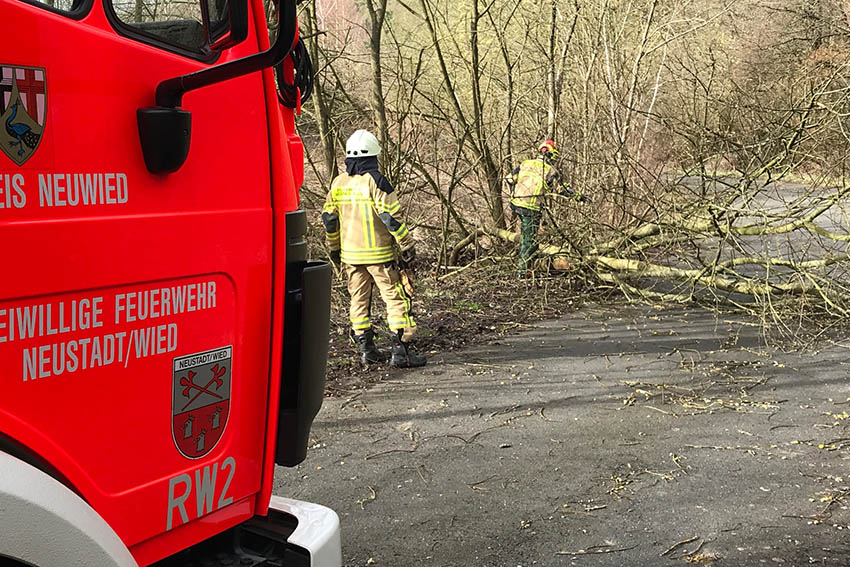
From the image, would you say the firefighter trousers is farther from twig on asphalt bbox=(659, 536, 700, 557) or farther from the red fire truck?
the red fire truck

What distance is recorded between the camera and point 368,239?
20.7ft

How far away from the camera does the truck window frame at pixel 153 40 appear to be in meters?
1.71

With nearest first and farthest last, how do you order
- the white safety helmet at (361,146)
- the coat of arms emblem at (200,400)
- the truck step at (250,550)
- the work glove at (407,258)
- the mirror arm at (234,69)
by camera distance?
1. the mirror arm at (234,69)
2. the coat of arms emblem at (200,400)
3. the truck step at (250,550)
4. the white safety helmet at (361,146)
5. the work glove at (407,258)

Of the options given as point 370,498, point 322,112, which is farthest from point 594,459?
point 322,112

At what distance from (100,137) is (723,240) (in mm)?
7086

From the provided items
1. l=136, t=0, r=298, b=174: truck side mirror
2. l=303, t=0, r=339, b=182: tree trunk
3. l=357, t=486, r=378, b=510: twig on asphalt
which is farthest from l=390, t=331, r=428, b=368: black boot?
l=136, t=0, r=298, b=174: truck side mirror

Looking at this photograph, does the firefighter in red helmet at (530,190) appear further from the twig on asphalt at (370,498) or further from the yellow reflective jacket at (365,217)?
the twig on asphalt at (370,498)

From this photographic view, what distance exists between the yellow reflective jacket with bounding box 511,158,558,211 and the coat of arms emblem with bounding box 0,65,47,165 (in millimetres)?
7777

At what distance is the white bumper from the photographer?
2197mm

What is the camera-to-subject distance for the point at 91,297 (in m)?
1.64

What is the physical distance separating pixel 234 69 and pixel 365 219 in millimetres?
4588

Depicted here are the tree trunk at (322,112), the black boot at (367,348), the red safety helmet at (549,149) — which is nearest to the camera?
the black boot at (367,348)

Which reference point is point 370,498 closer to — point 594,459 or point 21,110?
point 594,459

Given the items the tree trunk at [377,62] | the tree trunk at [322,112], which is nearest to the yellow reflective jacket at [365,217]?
the tree trunk at [322,112]
